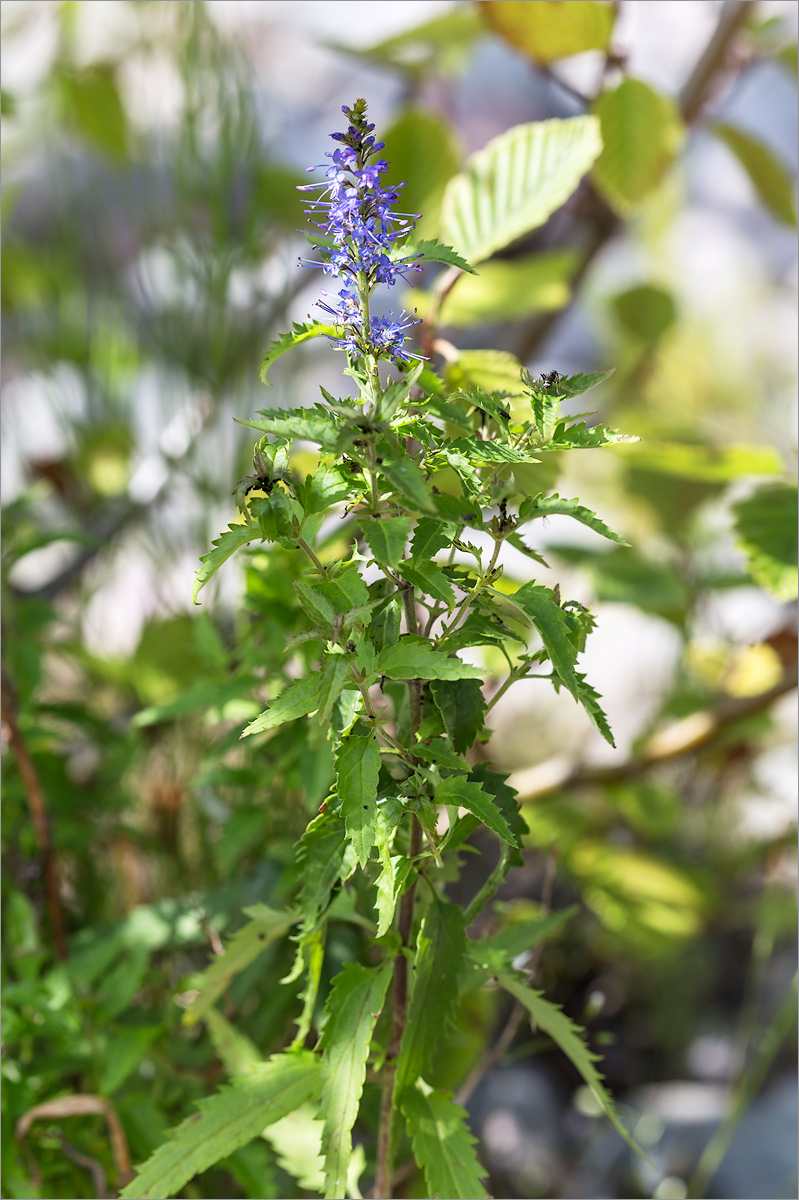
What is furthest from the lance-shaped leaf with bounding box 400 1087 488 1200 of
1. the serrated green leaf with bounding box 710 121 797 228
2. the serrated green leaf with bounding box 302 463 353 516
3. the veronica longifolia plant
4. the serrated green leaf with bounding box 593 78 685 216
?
the serrated green leaf with bounding box 710 121 797 228

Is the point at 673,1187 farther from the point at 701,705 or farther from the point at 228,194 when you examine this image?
the point at 228,194

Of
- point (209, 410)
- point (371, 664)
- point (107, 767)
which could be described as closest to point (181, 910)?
point (107, 767)

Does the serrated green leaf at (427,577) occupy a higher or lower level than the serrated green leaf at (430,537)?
lower

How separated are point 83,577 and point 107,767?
418mm

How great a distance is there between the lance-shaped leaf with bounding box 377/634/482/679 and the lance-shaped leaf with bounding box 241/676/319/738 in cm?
2

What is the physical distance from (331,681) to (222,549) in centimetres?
5

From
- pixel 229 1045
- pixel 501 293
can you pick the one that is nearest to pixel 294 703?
pixel 229 1045

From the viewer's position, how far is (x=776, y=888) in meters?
0.93

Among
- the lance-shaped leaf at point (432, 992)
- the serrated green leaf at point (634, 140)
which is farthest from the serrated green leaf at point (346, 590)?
the serrated green leaf at point (634, 140)

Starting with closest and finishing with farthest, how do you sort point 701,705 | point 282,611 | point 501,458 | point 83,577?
1. point 501,458
2. point 282,611
3. point 701,705
4. point 83,577

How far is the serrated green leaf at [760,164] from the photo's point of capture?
74 cm

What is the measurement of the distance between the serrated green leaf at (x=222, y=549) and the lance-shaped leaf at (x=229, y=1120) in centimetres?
20

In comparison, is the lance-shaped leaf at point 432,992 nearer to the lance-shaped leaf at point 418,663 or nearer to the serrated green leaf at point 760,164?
the lance-shaped leaf at point 418,663

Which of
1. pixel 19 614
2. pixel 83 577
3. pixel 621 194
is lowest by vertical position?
pixel 19 614
